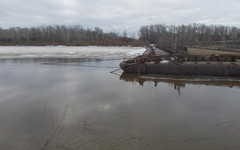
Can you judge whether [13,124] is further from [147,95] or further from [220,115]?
[220,115]

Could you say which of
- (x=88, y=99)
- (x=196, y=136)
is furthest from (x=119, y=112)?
(x=196, y=136)

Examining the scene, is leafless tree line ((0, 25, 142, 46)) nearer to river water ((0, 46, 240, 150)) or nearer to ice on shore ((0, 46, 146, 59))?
ice on shore ((0, 46, 146, 59))

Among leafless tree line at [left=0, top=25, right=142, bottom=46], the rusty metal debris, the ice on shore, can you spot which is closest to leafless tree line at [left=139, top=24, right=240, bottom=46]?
leafless tree line at [left=0, top=25, right=142, bottom=46]

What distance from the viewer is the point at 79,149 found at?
356cm

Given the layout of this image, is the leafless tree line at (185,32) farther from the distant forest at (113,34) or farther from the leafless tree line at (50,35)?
the leafless tree line at (50,35)

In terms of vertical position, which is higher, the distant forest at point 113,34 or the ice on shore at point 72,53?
the distant forest at point 113,34

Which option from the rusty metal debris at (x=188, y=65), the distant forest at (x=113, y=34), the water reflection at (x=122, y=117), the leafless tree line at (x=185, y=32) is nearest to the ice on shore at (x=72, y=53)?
the rusty metal debris at (x=188, y=65)

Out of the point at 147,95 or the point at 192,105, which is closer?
the point at 192,105

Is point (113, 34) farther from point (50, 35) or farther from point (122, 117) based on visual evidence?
point (122, 117)

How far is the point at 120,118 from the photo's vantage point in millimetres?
4875

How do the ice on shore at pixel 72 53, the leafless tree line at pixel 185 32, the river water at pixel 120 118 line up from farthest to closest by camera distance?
the leafless tree line at pixel 185 32, the ice on shore at pixel 72 53, the river water at pixel 120 118

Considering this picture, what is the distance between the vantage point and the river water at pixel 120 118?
3.76 m

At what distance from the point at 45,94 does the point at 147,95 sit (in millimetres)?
4228

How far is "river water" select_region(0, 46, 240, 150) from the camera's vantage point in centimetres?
376
